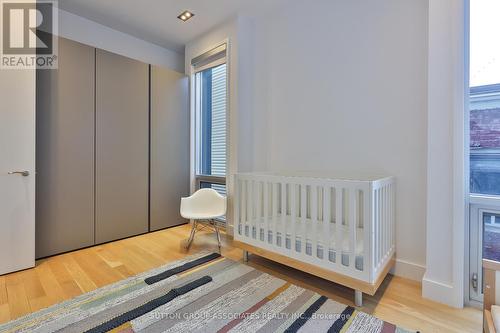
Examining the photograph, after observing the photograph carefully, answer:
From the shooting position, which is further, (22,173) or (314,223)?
(22,173)

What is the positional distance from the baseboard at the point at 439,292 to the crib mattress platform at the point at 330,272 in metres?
0.25

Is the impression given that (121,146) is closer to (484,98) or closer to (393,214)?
(393,214)

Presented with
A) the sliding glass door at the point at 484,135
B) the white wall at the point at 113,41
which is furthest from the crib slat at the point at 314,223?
the white wall at the point at 113,41

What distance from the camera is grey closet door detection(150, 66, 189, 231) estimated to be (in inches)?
123

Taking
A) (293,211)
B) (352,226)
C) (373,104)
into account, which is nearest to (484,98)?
(373,104)

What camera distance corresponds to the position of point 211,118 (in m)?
3.39

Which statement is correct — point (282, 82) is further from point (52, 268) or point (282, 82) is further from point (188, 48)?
point (52, 268)

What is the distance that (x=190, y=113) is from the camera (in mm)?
3482

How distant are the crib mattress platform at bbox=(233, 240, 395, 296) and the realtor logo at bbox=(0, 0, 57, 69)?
2492 millimetres

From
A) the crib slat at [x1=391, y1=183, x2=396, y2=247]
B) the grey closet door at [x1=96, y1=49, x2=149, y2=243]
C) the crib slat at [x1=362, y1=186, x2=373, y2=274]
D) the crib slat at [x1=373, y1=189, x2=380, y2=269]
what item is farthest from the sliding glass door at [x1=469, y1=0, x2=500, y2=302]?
the grey closet door at [x1=96, y1=49, x2=149, y2=243]

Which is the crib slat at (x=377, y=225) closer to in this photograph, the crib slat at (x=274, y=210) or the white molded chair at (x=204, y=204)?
the crib slat at (x=274, y=210)

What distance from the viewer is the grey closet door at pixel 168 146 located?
3127mm

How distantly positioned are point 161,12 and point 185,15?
0.85ft

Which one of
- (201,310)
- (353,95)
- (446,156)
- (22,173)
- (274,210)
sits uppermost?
(353,95)
